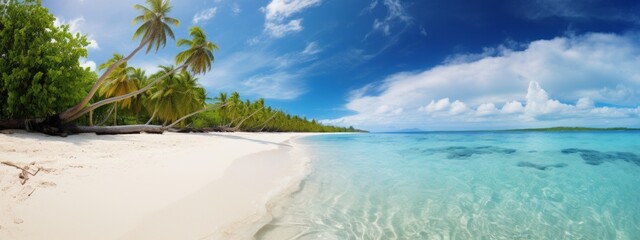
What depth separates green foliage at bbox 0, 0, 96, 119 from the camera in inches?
498

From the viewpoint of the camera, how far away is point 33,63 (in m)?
12.7

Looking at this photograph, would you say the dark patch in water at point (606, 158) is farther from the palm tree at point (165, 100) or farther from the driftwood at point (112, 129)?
the palm tree at point (165, 100)

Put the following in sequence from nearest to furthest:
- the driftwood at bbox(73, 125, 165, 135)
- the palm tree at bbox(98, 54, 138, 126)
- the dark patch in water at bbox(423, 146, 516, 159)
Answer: the driftwood at bbox(73, 125, 165, 135)
the dark patch in water at bbox(423, 146, 516, 159)
the palm tree at bbox(98, 54, 138, 126)

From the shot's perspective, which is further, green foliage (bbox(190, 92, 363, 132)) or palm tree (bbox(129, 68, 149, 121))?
green foliage (bbox(190, 92, 363, 132))

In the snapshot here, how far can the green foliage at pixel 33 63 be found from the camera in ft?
41.5

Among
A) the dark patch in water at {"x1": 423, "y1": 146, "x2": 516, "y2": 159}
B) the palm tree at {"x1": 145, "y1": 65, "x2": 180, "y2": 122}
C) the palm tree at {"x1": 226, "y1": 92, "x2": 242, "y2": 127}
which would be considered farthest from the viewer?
the palm tree at {"x1": 226, "y1": 92, "x2": 242, "y2": 127}

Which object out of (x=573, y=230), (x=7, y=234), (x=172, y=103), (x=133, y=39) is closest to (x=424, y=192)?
(x=573, y=230)

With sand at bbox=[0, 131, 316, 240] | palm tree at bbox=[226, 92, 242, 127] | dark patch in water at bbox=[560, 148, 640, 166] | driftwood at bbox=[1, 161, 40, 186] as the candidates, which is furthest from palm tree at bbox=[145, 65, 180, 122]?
dark patch in water at bbox=[560, 148, 640, 166]

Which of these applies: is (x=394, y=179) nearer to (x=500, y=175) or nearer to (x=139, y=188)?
(x=500, y=175)

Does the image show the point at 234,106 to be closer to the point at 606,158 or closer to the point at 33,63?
the point at 33,63

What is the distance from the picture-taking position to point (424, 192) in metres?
6.54

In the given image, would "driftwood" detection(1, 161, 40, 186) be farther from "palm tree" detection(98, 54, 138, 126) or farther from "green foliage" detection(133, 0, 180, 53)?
"palm tree" detection(98, 54, 138, 126)

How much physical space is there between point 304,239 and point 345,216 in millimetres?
1174

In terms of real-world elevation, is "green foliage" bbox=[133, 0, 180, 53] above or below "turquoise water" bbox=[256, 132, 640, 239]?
above
